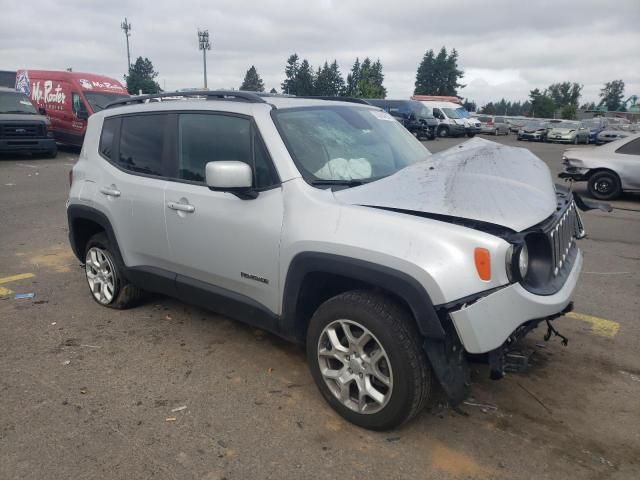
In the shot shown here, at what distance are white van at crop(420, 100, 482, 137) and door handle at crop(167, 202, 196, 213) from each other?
28.7m

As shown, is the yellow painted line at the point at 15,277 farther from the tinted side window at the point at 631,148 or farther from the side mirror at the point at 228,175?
the tinted side window at the point at 631,148

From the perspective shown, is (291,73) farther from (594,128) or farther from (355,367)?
(355,367)

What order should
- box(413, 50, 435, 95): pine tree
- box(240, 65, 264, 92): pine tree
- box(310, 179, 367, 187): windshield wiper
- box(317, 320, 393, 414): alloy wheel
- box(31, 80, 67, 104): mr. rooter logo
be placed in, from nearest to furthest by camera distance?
box(317, 320, 393, 414): alloy wheel < box(310, 179, 367, 187): windshield wiper < box(31, 80, 67, 104): mr. rooter logo < box(240, 65, 264, 92): pine tree < box(413, 50, 435, 95): pine tree

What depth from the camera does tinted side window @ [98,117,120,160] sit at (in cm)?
453

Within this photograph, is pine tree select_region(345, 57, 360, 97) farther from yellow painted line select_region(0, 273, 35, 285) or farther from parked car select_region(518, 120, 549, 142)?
yellow painted line select_region(0, 273, 35, 285)

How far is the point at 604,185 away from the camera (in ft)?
36.5

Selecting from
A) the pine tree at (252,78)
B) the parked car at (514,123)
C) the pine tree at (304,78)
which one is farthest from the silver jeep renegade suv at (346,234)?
the pine tree at (252,78)

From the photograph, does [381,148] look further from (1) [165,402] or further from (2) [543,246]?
(1) [165,402]

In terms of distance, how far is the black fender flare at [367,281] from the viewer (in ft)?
8.48

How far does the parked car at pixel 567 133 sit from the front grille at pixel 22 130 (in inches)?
1106

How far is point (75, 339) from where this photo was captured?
4160 millimetres

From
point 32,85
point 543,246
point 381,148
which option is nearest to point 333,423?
point 543,246

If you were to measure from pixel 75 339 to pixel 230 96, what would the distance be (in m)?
2.18

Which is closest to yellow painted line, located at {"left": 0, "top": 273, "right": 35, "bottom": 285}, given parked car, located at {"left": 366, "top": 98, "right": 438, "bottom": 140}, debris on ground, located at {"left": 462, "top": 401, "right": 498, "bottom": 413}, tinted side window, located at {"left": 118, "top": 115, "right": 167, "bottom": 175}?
tinted side window, located at {"left": 118, "top": 115, "right": 167, "bottom": 175}
